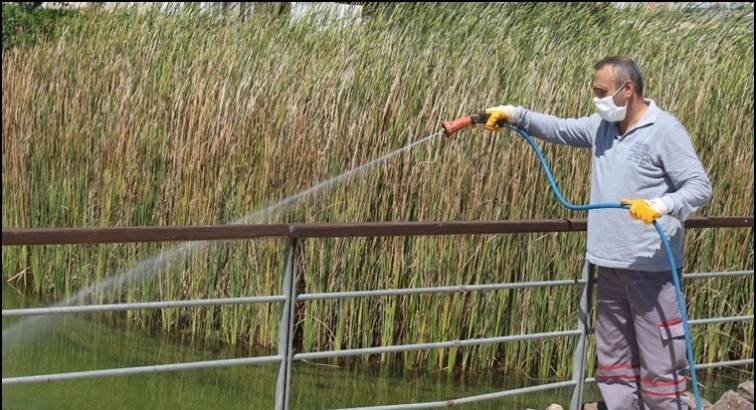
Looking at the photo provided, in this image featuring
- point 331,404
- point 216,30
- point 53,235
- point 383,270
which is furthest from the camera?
point 216,30

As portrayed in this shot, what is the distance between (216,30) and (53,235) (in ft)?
15.3

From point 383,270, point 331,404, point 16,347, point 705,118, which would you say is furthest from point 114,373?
point 705,118

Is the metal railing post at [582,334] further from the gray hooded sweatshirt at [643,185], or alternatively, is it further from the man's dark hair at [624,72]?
the man's dark hair at [624,72]

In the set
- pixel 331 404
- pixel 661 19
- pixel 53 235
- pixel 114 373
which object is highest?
pixel 661 19

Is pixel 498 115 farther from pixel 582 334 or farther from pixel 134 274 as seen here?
pixel 134 274

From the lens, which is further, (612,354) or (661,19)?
(661,19)

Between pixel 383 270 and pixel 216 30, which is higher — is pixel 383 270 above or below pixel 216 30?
below

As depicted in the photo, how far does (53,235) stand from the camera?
2971 millimetres

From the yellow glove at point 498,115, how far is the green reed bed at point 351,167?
1.88 meters

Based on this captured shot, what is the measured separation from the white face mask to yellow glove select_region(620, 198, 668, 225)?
0.32 meters

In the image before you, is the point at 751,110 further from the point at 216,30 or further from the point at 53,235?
the point at 53,235

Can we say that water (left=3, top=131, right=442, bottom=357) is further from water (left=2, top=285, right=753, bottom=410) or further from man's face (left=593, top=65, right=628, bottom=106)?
man's face (left=593, top=65, right=628, bottom=106)

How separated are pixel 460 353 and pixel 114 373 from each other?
119 inches

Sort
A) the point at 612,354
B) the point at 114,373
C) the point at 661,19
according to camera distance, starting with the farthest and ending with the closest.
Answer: the point at 661,19 → the point at 612,354 → the point at 114,373
